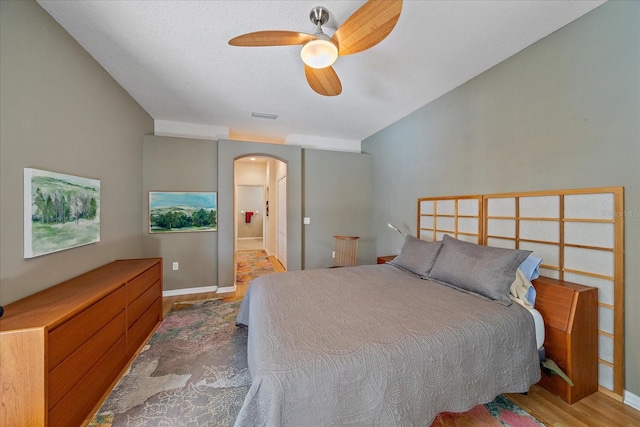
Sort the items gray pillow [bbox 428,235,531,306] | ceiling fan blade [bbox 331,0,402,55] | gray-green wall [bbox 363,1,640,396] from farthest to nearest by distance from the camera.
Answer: gray pillow [bbox 428,235,531,306]
gray-green wall [bbox 363,1,640,396]
ceiling fan blade [bbox 331,0,402,55]

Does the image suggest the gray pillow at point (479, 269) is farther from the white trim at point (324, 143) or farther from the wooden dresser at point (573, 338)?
the white trim at point (324, 143)

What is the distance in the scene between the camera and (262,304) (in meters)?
1.77

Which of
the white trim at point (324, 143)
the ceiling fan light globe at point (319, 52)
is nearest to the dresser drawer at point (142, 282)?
the ceiling fan light globe at point (319, 52)

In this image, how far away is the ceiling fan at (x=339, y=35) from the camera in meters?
1.39

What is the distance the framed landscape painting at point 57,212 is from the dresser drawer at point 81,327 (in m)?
0.53

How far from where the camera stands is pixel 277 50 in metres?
2.13

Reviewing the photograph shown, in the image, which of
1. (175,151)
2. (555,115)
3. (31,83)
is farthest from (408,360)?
(175,151)

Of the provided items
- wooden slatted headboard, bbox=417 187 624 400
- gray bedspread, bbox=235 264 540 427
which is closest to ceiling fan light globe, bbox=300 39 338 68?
gray bedspread, bbox=235 264 540 427

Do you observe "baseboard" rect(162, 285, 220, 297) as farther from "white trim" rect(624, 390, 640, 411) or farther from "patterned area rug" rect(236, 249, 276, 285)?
"white trim" rect(624, 390, 640, 411)

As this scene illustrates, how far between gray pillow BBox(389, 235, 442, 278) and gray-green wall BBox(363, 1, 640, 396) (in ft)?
2.60

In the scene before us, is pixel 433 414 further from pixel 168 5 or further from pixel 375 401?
pixel 168 5

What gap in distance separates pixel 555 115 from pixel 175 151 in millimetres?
4494

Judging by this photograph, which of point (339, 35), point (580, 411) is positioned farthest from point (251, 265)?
point (580, 411)

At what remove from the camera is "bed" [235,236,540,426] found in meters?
1.05
